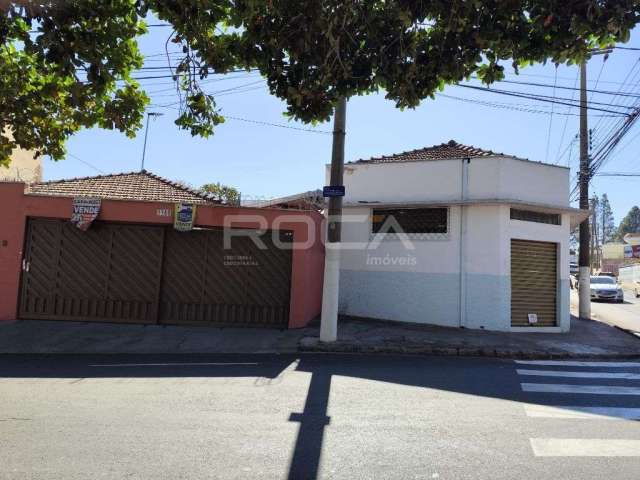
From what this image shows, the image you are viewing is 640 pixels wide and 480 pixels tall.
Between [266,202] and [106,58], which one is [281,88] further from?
[266,202]

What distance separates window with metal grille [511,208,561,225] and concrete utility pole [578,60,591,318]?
3.15 meters

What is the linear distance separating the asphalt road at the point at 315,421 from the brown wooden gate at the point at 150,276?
157 inches

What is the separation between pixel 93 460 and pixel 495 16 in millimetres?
5409

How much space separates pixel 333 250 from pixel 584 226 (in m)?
11.0

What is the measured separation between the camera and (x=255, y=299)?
42.2ft

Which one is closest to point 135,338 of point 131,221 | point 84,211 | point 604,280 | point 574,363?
point 131,221

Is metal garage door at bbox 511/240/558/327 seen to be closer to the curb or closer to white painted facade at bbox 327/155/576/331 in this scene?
white painted facade at bbox 327/155/576/331

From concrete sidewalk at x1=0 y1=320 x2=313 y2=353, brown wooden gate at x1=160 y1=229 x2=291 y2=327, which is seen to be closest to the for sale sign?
brown wooden gate at x1=160 y1=229 x2=291 y2=327

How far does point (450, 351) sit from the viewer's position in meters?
10.3

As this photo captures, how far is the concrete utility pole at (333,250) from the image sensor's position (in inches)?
423

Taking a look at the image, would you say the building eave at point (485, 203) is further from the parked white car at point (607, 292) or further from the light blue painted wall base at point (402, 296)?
the parked white car at point (607, 292)

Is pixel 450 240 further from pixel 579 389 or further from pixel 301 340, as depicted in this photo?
pixel 579 389

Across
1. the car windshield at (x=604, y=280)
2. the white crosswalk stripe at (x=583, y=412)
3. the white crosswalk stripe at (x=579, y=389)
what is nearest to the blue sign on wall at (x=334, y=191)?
the white crosswalk stripe at (x=579, y=389)

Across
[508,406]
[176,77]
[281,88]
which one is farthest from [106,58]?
[508,406]
